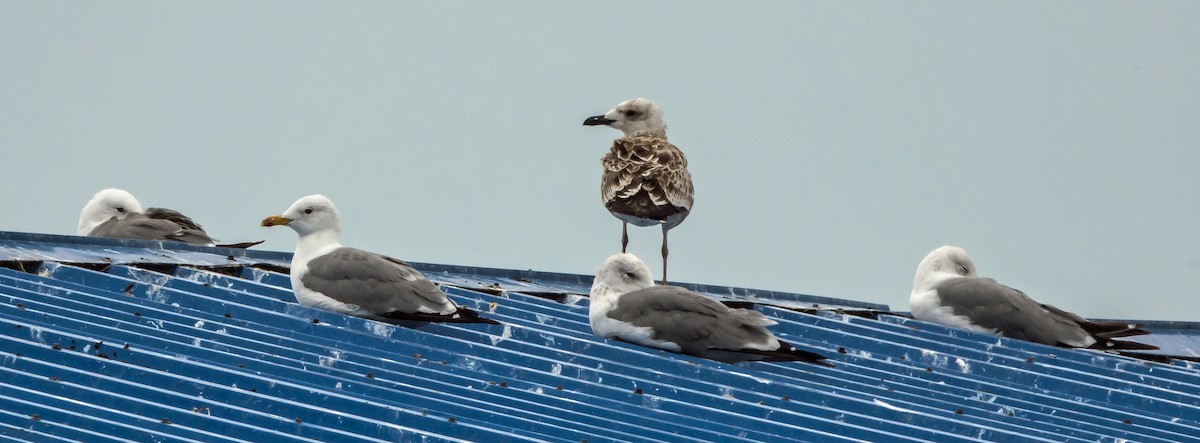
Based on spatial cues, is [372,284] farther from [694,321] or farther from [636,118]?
[636,118]

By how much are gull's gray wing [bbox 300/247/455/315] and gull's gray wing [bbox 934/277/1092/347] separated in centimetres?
380

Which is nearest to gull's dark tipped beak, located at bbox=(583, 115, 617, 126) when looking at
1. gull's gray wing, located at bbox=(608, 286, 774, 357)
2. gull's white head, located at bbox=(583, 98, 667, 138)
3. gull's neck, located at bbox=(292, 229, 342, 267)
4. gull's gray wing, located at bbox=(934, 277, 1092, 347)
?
gull's white head, located at bbox=(583, 98, 667, 138)

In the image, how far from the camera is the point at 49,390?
22.9ft

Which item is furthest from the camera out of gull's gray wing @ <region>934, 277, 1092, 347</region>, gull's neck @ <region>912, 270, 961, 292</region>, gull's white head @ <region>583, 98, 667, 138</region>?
gull's white head @ <region>583, 98, 667, 138</region>

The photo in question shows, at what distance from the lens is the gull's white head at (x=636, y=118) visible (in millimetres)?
15945

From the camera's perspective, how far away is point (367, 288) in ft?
30.5

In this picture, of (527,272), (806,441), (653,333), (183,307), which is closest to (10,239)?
(183,307)

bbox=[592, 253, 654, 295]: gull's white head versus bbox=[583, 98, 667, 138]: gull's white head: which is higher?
bbox=[583, 98, 667, 138]: gull's white head

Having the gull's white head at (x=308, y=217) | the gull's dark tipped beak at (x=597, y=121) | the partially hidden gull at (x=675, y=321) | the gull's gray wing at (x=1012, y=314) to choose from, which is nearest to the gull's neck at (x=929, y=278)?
the gull's gray wing at (x=1012, y=314)

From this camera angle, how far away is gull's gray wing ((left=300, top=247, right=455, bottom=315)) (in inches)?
362

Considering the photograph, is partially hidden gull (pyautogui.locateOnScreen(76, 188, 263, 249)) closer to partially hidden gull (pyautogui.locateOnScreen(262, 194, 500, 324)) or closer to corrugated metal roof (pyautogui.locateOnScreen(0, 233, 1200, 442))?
corrugated metal roof (pyautogui.locateOnScreen(0, 233, 1200, 442))

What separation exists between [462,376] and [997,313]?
4391 mm

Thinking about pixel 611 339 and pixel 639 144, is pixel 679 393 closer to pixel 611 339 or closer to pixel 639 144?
pixel 611 339

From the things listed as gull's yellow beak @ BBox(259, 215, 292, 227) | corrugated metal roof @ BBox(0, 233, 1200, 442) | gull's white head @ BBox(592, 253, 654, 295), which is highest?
gull's yellow beak @ BBox(259, 215, 292, 227)
